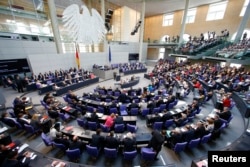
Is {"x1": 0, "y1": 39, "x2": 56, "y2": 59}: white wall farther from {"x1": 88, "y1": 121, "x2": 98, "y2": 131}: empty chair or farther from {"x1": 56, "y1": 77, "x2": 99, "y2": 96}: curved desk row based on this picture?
{"x1": 88, "y1": 121, "x2": 98, "y2": 131}: empty chair

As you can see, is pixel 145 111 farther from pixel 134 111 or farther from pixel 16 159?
pixel 16 159

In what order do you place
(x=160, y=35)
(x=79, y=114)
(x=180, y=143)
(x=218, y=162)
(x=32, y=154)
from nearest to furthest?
(x=218, y=162) → (x=32, y=154) → (x=180, y=143) → (x=79, y=114) → (x=160, y=35)

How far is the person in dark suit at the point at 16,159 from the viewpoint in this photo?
313 centimetres

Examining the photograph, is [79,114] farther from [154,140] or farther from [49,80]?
[49,80]

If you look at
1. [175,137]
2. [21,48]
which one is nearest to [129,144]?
[175,137]

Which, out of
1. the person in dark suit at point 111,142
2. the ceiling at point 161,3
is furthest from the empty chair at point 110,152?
the ceiling at point 161,3

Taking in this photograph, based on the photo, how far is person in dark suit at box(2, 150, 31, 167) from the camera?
3129 millimetres

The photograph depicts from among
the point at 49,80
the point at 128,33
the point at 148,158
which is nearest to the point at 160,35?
the point at 128,33

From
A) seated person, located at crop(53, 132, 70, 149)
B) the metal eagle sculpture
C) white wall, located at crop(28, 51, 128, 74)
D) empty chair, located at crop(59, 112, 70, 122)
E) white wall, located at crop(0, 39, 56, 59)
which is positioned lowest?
empty chair, located at crop(59, 112, 70, 122)

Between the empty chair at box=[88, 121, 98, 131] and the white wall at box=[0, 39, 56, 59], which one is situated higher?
the white wall at box=[0, 39, 56, 59]

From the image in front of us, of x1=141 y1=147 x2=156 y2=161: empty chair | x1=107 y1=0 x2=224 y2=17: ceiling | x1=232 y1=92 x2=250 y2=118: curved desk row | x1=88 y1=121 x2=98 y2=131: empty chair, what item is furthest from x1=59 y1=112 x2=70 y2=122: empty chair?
x1=107 y1=0 x2=224 y2=17: ceiling

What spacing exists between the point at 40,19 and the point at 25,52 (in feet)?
15.1

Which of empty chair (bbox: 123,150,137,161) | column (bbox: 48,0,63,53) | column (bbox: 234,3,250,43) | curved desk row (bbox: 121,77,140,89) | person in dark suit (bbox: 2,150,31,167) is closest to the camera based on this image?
person in dark suit (bbox: 2,150,31,167)

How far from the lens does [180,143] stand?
4.32m
